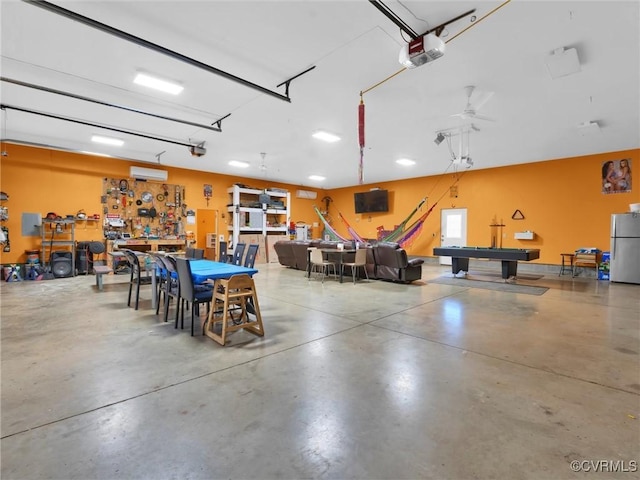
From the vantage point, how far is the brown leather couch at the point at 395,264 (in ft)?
22.5

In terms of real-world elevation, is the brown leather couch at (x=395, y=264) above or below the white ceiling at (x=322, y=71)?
below

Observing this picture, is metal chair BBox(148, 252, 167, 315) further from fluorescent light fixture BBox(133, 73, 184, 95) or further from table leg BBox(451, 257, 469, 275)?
table leg BBox(451, 257, 469, 275)

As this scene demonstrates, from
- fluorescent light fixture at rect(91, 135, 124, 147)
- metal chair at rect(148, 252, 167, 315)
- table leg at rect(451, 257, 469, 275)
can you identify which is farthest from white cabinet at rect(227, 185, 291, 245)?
table leg at rect(451, 257, 469, 275)

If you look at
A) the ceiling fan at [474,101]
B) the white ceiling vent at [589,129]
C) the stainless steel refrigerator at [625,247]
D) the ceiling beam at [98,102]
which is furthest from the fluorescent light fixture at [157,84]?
the stainless steel refrigerator at [625,247]

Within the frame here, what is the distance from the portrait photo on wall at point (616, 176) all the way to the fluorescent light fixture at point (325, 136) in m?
6.85

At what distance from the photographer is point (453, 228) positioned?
10.4 m

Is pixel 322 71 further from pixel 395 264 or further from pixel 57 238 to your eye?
pixel 57 238

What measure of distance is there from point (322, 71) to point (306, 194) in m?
9.48

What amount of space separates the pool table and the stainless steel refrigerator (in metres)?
1.61

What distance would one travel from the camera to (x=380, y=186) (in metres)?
12.4

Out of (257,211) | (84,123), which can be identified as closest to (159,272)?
(84,123)

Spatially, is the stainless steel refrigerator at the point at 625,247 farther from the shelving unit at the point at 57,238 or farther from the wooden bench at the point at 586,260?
the shelving unit at the point at 57,238

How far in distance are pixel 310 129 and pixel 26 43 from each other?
410 cm

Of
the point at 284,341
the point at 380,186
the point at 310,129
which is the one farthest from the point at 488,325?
the point at 380,186
